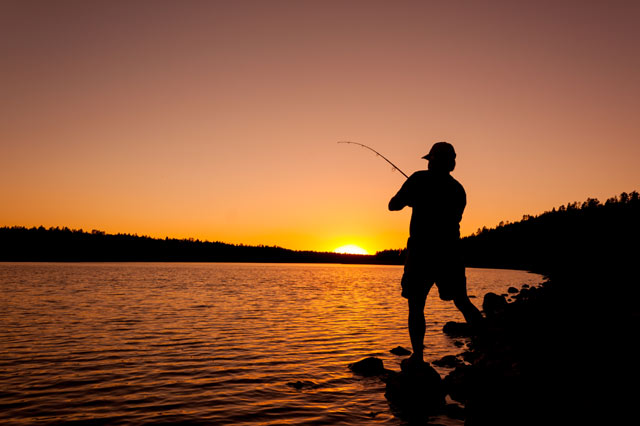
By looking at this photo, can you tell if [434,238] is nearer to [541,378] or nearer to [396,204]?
[396,204]

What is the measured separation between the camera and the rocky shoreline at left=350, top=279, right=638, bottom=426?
444 centimetres

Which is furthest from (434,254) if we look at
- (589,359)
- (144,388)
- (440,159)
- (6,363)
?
(6,363)

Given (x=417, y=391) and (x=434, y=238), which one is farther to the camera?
(x=417, y=391)

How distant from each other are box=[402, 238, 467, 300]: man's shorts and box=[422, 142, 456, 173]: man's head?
1.11 metres

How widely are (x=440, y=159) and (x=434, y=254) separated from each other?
1.39 metres

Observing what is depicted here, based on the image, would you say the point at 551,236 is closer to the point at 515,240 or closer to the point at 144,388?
the point at 515,240

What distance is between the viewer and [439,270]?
6156mm

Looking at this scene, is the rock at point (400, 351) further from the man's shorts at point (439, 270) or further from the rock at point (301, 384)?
the man's shorts at point (439, 270)

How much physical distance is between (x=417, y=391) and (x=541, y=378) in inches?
85.1

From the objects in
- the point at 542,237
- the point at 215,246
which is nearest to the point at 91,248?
the point at 215,246

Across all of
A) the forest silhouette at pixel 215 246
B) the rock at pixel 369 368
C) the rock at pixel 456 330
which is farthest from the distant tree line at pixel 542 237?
the rock at pixel 369 368

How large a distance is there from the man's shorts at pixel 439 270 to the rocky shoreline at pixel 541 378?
849 mm

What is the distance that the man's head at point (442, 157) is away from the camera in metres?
6.44

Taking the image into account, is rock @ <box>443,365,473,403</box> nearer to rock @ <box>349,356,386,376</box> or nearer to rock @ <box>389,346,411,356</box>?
rock @ <box>349,356,386,376</box>
